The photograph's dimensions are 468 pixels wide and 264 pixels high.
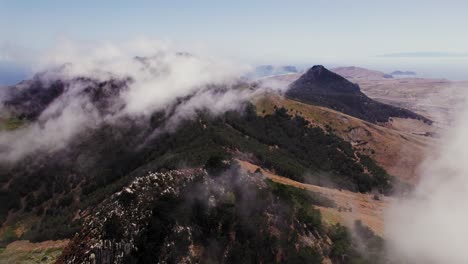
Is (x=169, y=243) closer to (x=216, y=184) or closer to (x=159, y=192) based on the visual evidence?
(x=159, y=192)

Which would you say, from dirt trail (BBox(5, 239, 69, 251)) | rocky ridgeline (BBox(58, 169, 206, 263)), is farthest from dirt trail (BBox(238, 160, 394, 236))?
dirt trail (BBox(5, 239, 69, 251))

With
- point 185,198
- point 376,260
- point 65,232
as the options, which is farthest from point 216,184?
point 65,232

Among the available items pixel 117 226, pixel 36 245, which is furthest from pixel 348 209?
pixel 36 245

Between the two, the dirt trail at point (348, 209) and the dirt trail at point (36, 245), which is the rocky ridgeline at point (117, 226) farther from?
the dirt trail at point (36, 245)

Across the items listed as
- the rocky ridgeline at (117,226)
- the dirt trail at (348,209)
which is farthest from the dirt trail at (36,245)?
the rocky ridgeline at (117,226)

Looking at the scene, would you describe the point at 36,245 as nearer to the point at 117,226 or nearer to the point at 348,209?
the point at 117,226
